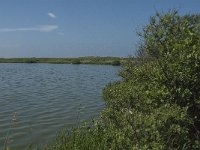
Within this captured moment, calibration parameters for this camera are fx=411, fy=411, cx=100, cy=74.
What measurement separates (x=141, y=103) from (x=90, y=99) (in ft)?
81.3

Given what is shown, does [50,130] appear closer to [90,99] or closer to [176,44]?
[176,44]

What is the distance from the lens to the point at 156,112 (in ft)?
31.9

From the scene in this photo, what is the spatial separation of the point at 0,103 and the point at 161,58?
2258cm

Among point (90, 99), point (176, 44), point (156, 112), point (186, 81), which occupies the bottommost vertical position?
point (90, 99)

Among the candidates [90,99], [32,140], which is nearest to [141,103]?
[32,140]

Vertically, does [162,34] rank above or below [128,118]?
above

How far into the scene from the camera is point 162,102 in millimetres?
10766

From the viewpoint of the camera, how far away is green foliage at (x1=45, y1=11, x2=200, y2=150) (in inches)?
366

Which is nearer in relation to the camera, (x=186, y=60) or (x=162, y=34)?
(x=186, y=60)

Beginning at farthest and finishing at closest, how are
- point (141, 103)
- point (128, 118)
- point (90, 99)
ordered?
point (90, 99), point (141, 103), point (128, 118)

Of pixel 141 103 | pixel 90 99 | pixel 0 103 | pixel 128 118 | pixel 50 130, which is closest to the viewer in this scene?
pixel 128 118

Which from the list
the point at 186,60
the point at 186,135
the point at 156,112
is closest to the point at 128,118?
the point at 156,112

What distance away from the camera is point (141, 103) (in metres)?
11.5

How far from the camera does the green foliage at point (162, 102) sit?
30.5ft
